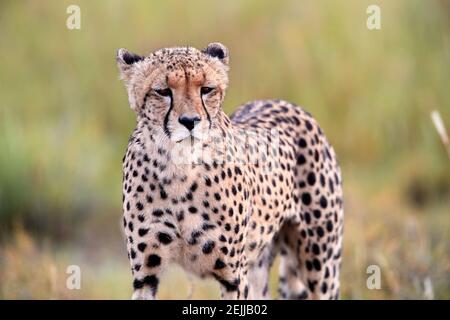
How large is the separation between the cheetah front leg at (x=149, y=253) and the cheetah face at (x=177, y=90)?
0.34 metres

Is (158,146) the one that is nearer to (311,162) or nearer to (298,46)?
(311,162)

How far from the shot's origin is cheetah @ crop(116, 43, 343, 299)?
4.55 metres

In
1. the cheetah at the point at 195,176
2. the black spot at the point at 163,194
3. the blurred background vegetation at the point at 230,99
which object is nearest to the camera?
the cheetah at the point at 195,176

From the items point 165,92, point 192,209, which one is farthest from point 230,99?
point 165,92

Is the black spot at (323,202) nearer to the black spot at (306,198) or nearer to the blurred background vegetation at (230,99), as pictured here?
the black spot at (306,198)

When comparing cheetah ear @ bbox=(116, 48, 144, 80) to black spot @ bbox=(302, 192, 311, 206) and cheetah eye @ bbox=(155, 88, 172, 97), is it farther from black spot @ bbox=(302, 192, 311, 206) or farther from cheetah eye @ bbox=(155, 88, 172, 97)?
black spot @ bbox=(302, 192, 311, 206)

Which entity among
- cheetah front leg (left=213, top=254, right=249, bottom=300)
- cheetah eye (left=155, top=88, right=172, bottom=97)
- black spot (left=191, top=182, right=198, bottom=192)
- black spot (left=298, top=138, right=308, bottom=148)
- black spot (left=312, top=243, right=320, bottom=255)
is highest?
black spot (left=298, top=138, right=308, bottom=148)

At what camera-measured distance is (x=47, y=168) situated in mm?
7680

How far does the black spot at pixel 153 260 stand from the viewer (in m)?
4.71

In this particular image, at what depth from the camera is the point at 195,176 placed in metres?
4.70

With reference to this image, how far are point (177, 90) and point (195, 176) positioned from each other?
1.18ft

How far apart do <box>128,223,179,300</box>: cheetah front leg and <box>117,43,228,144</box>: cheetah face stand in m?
0.34

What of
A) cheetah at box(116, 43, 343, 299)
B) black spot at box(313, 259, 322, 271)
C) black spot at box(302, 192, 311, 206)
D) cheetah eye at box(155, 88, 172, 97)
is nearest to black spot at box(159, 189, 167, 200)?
cheetah at box(116, 43, 343, 299)

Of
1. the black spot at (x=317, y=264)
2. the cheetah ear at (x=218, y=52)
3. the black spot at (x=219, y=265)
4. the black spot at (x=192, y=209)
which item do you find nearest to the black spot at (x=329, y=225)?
the black spot at (x=317, y=264)
